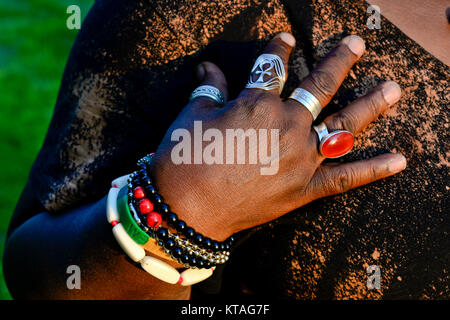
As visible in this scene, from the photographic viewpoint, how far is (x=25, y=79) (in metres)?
3.69

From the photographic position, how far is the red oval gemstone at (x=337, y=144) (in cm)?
99

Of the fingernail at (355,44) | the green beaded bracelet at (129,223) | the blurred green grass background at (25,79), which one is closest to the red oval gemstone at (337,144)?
the fingernail at (355,44)

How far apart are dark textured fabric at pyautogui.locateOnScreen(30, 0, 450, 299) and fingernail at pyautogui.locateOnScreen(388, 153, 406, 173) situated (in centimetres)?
3

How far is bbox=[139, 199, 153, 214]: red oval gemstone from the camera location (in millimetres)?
989

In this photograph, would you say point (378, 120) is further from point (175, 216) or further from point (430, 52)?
point (175, 216)

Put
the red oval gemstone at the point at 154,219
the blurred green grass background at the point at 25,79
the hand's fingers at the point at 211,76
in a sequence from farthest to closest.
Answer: the blurred green grass background at the point at 25,79, the hand's fingers at the point at 211,76, the red oval gemstone at the point at 154,219

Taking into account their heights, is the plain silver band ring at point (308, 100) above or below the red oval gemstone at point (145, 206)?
above

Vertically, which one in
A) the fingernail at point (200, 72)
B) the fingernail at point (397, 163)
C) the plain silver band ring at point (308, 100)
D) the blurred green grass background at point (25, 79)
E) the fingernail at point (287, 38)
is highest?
the fingernail at point (287, 38)

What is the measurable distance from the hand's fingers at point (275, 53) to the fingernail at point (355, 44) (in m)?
0.13

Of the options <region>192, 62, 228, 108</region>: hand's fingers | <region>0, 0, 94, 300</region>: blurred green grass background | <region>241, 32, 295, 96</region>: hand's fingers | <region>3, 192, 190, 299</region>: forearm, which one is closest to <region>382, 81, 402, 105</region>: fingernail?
<region>241, 32, 295, 96</region>: hand's fingers

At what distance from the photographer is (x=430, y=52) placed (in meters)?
1.13

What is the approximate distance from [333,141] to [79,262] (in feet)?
2.39

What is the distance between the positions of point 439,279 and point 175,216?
26.1 inches

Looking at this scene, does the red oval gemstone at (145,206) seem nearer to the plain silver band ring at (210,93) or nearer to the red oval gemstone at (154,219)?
the red oval gemstone at (154,219)
